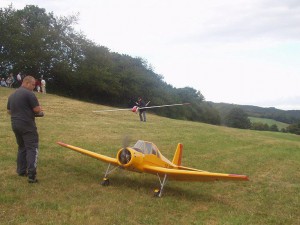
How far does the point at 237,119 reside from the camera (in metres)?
103

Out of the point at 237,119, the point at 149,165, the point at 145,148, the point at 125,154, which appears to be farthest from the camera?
the point at 237,119

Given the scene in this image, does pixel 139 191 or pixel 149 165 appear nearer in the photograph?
pixel 139 191

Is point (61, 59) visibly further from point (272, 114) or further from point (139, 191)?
point (272, 114)

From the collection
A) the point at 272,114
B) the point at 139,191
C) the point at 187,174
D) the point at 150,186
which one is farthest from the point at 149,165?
the point at 272,114

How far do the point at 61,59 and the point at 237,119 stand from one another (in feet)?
191

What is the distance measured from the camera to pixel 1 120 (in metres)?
22.9

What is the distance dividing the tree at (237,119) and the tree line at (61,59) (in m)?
30.7

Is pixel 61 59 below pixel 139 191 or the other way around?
the other way around

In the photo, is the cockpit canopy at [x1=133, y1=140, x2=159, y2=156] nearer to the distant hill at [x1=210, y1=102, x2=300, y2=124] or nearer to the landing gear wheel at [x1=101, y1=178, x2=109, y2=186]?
the landing gear wheel at [x1=101, y1=178, x2=109, y2=186]

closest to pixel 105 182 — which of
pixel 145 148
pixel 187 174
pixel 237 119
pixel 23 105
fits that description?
pixel 145 148

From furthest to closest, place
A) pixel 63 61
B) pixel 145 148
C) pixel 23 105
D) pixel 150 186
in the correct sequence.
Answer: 1. pixel 63 61
2. pixel 150 186
3. pixel 145 148
4. pixel 23 105

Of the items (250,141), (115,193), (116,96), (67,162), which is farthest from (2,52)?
(115,193)

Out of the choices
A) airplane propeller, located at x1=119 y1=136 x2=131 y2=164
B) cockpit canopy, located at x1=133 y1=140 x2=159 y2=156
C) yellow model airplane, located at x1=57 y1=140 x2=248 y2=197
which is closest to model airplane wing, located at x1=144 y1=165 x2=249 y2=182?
yellow model airplane, located at x1=57 y1=140 x2=248 y2=197

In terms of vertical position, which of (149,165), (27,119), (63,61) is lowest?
(149,165)
